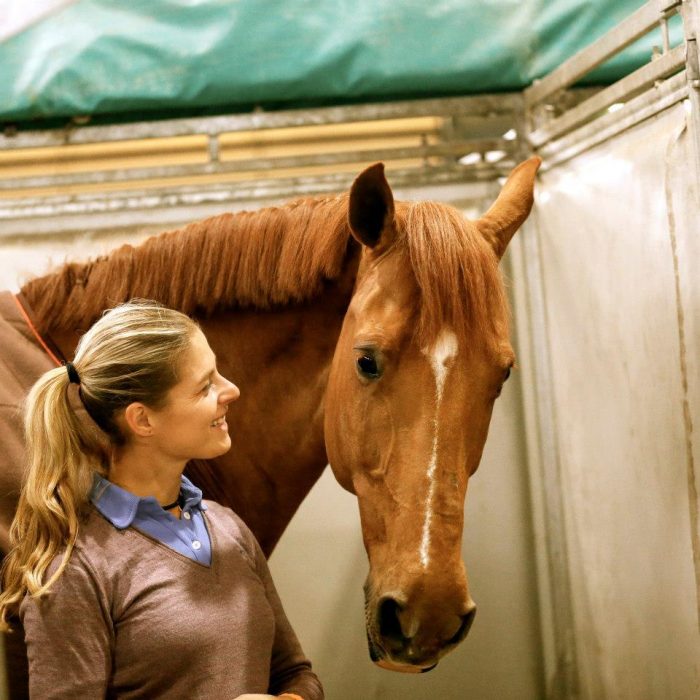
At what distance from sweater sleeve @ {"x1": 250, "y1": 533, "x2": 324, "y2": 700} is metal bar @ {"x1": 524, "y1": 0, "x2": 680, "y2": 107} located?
150 cm

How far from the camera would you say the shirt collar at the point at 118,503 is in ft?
3.94

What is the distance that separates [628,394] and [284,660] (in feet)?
3.73

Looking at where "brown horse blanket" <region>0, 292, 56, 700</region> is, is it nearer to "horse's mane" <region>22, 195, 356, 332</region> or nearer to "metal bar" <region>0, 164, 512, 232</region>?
"horse's mane" <region>22, 195, 356, 332</region>

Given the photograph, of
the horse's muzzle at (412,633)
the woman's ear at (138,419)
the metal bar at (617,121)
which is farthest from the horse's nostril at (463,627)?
the metal bar at (617,121)

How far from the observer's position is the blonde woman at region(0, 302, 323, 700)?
111 centimetres

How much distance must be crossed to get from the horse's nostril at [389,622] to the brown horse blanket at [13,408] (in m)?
0.64

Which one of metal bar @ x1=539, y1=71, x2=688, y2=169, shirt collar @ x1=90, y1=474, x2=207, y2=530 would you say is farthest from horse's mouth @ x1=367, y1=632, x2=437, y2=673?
metal bar @ x1=539, y1=71, x2=688, y2=169

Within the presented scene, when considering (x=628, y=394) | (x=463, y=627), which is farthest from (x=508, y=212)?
(x=463, y=627)

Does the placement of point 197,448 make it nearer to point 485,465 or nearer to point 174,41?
point 485,465

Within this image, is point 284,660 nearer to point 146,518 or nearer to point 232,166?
point 146,518

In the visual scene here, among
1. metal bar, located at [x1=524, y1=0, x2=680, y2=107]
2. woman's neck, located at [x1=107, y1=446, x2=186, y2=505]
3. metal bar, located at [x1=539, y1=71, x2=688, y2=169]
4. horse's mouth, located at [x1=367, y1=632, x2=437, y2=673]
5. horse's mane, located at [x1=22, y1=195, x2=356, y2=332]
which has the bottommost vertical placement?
horse's mouth, located at [x1=367, y1=632, x2=437, y2=673]

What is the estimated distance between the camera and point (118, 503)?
1.22 meters

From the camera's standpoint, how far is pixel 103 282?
171cm

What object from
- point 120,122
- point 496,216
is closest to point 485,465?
point 496,216
